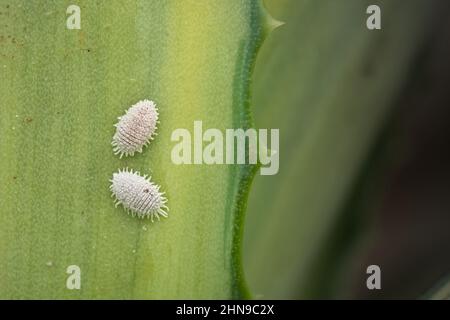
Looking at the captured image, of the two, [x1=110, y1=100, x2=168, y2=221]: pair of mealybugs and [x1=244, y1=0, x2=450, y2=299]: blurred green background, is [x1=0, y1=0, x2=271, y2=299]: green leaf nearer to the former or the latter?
[x1=110, y1=100, x2=168, y2=221]: pair of mealybugs

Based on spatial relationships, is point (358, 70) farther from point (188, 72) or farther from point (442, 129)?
point (188, 72)

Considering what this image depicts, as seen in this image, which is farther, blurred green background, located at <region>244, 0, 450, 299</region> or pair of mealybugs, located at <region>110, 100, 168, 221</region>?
blurred green background, located at <region>244, 0, 450, 299</region>

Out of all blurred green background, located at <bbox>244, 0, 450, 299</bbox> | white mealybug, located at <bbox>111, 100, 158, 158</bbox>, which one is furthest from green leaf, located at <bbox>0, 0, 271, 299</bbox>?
blurred green background, located at <bbox>244, 0, 450, 299</bbox>

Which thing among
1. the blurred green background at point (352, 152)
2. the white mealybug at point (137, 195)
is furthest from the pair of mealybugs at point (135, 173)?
the blurred green background at point (352, 152)

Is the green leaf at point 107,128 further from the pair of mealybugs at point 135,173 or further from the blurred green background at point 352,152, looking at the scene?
the blurred green background at point 352,152

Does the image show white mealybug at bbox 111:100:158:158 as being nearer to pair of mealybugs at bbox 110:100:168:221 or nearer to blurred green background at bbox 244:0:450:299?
pair of mealybugs at bbox 110:100:168:221

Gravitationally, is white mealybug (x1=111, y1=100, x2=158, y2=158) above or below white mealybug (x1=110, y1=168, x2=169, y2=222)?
above
